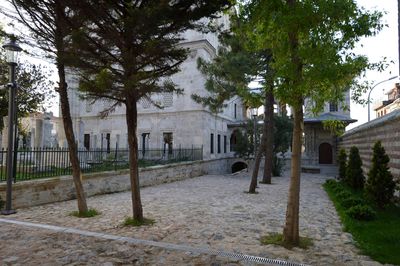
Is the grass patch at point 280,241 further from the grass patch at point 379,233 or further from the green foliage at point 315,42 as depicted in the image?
the green foliage at point 315,42

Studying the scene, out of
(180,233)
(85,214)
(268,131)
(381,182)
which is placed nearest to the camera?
(180,233)

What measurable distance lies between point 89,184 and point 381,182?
385 inches

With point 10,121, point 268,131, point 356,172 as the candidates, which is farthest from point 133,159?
point 268,131

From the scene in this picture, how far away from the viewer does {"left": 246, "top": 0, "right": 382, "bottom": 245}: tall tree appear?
15.8 ft

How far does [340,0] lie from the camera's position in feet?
15.5

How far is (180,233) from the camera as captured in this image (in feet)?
21.4

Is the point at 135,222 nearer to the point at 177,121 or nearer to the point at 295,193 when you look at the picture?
the point at 295,193

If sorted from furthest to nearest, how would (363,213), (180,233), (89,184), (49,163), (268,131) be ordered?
(268,131), (89,184), (49,163), (363,213), (180,233)

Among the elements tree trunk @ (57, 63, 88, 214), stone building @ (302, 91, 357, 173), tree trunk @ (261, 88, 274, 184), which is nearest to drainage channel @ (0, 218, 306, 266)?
tree trunk @ (57, 63, 88, 214)

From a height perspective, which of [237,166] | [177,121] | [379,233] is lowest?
[237,166]

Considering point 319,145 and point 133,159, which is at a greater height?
point 319,145

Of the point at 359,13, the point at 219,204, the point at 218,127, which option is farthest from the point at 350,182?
the point at 218,127

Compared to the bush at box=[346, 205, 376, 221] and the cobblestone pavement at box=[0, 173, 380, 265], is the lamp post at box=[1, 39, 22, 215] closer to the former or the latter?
the cobblestone pavement at box=[0, 173, 380, 265]

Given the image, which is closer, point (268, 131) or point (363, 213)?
point (363, 213)
